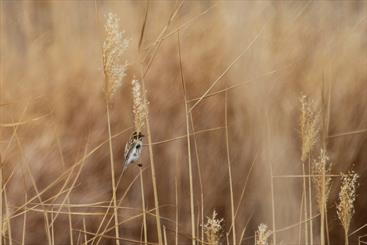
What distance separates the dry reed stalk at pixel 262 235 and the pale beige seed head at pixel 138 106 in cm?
40

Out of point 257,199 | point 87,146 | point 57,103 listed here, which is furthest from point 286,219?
point 57,103

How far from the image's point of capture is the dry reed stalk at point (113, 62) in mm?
1541

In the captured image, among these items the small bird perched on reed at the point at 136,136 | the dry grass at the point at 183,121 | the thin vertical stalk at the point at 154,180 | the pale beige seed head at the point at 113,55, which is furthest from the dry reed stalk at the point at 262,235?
the pale beige seed head at the point at 113,55

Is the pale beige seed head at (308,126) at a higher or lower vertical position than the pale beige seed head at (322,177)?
higher

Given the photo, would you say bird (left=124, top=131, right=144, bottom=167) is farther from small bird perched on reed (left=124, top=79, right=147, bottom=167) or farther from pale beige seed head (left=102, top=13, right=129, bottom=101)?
pale beige seed head (left=102, top=13, right=129, bottom=101)

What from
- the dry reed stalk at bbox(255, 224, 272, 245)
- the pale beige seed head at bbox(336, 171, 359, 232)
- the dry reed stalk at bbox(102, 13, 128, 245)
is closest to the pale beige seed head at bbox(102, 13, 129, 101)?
the dry reed stalk at bbox(102, 13, 128, 245)

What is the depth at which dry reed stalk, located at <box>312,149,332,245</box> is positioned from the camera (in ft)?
5.67

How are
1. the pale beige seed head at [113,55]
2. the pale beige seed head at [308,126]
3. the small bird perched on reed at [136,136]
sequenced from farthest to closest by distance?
the pale beige seed head at [308,126] < the small bird perched on reed at [136,136] < the pale beige seed head at [113,55]

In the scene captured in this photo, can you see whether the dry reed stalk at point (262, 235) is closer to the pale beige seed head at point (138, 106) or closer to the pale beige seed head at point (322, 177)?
the pale beige seed head at point (322, 177)

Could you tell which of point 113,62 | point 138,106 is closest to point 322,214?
point 138,106

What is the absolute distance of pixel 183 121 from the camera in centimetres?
170

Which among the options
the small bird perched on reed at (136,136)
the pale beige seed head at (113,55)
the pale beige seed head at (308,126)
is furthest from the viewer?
the pale beige seed head at (308,126)

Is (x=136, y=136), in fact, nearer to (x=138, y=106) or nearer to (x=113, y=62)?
(x=138, y=106)

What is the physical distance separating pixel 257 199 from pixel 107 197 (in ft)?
1.28
